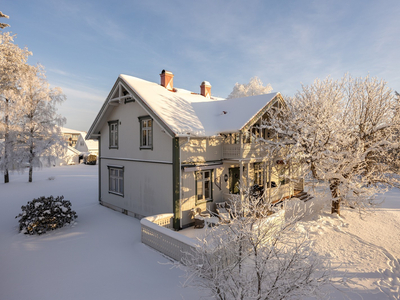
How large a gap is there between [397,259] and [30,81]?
107ft

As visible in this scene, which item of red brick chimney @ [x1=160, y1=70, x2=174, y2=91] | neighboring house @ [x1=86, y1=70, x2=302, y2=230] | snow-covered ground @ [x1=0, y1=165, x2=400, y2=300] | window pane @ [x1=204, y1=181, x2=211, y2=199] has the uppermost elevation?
red brick chimney @ [x1=160, y1=70, x2=174, y2=91]

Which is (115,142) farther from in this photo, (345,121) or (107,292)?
(345,121)

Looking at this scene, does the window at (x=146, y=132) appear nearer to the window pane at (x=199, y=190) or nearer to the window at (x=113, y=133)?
the window at (x=113, y=133)

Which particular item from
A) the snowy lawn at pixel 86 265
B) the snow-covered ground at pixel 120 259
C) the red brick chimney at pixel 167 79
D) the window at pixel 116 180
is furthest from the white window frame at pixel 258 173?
the window at pixel 116 180

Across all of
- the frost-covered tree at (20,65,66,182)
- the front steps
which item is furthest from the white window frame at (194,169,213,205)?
the frost-covered tree at (20,65,66,182)

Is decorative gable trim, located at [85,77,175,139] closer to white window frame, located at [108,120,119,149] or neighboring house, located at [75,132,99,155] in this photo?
white window frame, located at [108,120,119,149]

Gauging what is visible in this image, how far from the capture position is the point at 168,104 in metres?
13.9

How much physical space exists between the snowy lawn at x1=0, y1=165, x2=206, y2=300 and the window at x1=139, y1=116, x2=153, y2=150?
15.1ft

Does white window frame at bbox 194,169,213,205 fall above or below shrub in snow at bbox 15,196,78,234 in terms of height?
above

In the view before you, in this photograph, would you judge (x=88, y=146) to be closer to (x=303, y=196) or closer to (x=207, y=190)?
(x=207, y=190)

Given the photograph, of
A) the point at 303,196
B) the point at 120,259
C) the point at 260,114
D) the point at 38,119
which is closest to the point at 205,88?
the point at 260,114

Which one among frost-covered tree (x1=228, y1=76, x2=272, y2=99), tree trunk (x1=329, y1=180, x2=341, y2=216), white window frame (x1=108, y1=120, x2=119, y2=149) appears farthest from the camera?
frost-covered tree (x1=228, y1=76, x2=272, y2=99)

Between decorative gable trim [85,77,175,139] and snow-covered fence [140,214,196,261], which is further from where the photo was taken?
decorative gable trim [85,77,175,139]

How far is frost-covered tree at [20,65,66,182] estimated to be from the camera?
23.6 metres
